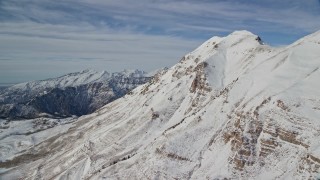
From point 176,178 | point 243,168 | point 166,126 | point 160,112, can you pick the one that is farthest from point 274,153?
point 160,112

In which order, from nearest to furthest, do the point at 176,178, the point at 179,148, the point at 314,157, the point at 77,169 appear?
the point at 314,157
the point at 176,178
the point at 179,148
the point at 77,169

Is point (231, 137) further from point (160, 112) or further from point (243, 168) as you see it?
point (160, 112)

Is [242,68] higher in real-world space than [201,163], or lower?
higher

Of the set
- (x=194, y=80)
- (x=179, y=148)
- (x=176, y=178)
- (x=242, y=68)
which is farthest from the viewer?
(x=194, y=80)

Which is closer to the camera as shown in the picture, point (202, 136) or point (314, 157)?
point (314, 157)

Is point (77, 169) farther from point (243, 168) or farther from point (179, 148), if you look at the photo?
point (243, 168)

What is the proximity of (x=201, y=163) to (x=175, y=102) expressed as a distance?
6692cm

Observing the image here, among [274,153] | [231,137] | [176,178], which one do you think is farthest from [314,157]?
[176,178]

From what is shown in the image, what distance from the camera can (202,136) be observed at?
13550cm

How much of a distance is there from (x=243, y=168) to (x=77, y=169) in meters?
75.9

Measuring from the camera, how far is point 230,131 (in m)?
126

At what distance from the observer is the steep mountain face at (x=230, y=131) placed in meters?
110

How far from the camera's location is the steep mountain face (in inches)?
4313

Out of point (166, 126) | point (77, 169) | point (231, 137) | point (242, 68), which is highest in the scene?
point (242, 68)
